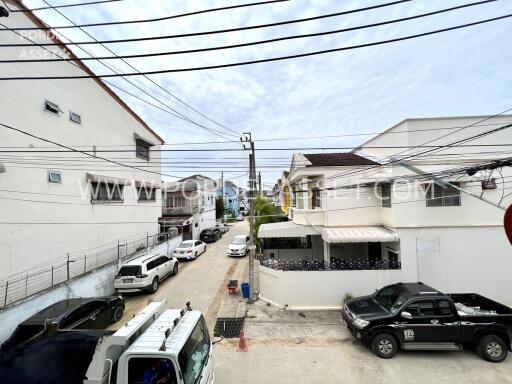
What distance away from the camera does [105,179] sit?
14.1 m

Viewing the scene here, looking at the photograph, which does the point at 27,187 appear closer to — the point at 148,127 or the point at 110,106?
the point at 110,106

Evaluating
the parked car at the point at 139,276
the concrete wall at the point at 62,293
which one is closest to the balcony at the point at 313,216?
the parked car at the point at 139,276

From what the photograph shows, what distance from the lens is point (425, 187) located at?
10.3 meters

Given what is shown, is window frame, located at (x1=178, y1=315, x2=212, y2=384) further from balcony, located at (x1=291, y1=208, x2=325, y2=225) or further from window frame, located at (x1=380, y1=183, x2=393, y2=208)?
window frame, located at (x1=380, y1=183, x2=393, y2=208)

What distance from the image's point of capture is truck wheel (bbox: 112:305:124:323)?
30.8 feet

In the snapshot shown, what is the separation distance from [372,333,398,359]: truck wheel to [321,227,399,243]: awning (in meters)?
3.80

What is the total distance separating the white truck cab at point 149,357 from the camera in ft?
13.2

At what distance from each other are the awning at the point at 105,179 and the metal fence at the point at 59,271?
3.35 m

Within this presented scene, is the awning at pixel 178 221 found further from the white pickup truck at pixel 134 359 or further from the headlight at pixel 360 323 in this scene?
the white pickup truck at pixel 134 359

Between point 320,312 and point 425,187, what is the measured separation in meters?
6.15

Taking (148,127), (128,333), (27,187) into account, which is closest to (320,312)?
(128,333)

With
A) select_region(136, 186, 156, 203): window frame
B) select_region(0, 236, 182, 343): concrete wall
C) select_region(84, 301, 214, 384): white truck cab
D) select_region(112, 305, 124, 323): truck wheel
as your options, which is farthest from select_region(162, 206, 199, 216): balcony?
select_region(84, 301, 214, 384): white truck cab

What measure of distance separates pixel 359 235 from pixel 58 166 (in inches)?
502

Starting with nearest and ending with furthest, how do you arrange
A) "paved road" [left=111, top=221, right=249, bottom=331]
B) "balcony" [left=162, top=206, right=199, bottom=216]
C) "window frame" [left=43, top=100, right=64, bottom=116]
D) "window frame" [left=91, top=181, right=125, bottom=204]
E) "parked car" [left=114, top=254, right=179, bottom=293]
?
"paved road" [left=111, top=221, right=249, bottom=331] → "window frame" [left=43, top=100, right=64, bottom=116] → "parked car" [left=114, top=254, right=179, bottom=293] → "window frame" [left=91, top=181, right=125, bottom=204] → "balcony" [left=162, top=206, right=199, bottom=216]
